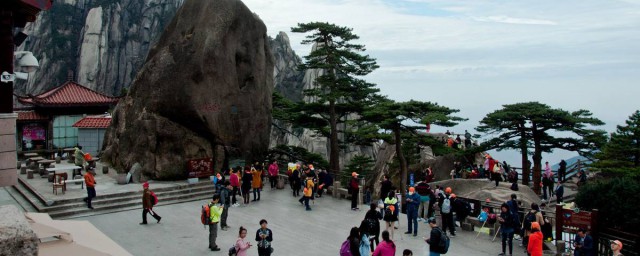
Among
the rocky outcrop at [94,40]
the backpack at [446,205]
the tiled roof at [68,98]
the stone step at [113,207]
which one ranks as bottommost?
the stone step at [113,207]

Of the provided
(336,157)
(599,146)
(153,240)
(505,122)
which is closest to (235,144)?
(336,157)

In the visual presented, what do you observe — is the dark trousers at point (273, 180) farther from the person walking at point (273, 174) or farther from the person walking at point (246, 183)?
the person walking at point (246, 183)

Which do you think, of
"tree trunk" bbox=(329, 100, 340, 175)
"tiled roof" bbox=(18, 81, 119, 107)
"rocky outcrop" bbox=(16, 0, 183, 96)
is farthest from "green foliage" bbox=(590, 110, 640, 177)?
"rocky outcrop" bbox=(16, 0, 183, 96)

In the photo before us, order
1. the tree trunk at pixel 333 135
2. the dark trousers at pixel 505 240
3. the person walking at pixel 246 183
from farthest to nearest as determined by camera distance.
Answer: the tree trunk at pixel 333 135 → the person walking at pixel 246 183 → the dark trousers at pixel 505 240

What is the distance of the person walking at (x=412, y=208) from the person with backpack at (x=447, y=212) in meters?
0.81

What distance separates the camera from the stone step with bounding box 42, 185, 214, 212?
1762 cm

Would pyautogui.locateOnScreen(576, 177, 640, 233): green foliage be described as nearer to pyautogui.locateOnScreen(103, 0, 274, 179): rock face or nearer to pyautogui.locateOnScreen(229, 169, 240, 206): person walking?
pyautogui.locateOnScreen(229, 169, 240, 206): person walking

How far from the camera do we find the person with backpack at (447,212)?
14791 millimetres

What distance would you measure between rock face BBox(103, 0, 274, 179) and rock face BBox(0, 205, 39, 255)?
65.6 feet

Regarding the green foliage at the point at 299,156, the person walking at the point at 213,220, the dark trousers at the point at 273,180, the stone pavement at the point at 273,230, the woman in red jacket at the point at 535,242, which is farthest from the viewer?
the green foliage at the point at 299,156

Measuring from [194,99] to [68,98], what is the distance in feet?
48.5

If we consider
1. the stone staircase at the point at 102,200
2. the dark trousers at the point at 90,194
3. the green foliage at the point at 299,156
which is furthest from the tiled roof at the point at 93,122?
the dark trousers at the point at 90,194

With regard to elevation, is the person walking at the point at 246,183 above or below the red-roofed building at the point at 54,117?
below

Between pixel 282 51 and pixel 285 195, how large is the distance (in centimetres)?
7614
